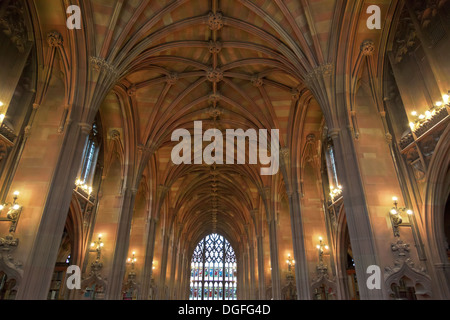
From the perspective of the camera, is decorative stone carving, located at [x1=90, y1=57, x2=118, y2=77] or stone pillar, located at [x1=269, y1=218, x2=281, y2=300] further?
stone pillar, located at [x1=269, y1=218, x2=281, y2=300]

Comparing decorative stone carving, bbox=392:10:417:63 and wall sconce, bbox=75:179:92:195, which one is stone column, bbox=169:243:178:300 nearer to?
wall sconce, bbox=75:179:92:195

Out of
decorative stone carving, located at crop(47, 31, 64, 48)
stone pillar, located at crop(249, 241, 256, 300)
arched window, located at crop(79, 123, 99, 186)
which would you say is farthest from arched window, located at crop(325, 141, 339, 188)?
stone pillar, located at crop(249, 241, 256, 300)

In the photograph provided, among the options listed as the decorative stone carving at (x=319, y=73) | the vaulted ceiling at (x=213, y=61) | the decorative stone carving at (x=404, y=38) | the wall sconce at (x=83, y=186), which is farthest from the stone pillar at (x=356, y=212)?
the wall sconce at (x=83, y=186)

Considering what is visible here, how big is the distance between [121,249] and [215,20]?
13.8 metres

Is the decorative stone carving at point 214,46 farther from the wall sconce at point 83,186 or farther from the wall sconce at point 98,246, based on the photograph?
the wall sconce at point 98,246

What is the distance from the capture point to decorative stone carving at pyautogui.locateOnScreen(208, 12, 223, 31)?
1540 cm

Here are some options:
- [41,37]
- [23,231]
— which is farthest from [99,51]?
[23,231]

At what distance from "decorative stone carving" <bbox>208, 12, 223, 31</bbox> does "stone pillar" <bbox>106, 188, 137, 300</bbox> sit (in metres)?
11.0

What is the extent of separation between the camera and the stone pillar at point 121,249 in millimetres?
16281

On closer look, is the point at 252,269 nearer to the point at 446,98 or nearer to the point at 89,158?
the point at 89,158

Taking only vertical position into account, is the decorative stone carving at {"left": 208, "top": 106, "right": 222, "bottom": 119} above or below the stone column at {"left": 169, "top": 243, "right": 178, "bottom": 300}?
above

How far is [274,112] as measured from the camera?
792 inches

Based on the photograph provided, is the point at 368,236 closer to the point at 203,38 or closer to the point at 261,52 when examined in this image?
the point at 261,52

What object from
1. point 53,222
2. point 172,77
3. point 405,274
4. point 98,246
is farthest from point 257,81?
point 53,222
